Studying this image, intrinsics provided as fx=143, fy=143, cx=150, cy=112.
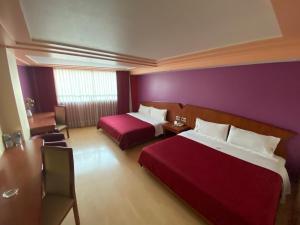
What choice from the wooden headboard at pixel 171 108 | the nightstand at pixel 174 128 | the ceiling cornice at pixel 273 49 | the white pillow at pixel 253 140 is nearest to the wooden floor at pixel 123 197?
the white pillow at pixel 253 140

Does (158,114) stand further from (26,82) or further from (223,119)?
(26,82)

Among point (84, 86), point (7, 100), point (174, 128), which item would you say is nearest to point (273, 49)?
point (174, 128)

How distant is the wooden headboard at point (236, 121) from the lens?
7.53 ft

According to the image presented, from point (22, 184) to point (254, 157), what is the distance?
2938 millimetres

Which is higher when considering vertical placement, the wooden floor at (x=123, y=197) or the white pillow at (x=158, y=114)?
the white pillow at (x=158, y=114)

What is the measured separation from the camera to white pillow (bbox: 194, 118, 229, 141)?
9.35 feet

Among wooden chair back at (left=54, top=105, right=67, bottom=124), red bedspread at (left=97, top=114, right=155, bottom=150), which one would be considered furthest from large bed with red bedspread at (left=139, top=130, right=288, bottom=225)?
wooden chair back at (left=54, top=105, right=67, bottom=124)

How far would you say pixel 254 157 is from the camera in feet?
7.31

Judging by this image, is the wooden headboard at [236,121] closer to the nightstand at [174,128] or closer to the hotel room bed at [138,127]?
the nightstand at [174,128]

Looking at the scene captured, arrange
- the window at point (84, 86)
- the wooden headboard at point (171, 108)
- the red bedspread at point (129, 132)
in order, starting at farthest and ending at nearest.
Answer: the window at point (84, 86) → the wooden headboard at point (171, 108) → the red bedspread at point (129, 132)

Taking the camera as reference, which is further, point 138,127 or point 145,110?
point 145,110

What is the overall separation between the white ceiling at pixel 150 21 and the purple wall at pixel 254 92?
1.03m

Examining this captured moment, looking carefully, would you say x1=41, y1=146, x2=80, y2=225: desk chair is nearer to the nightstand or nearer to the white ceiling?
the white ceiling

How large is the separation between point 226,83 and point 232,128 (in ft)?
3.11
